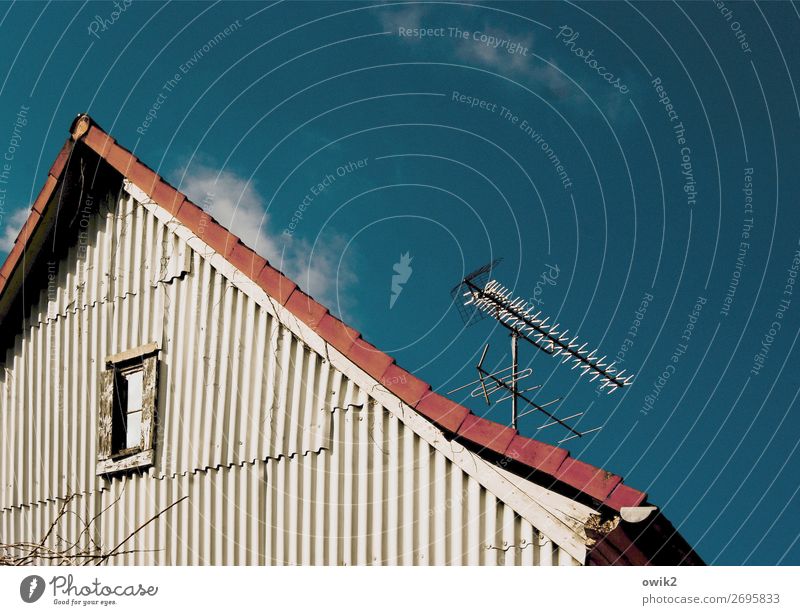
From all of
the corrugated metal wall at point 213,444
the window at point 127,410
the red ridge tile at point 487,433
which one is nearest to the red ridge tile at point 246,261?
the corrugated metal wall at point 213,444

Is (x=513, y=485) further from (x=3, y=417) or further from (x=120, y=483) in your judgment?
(x=3, y=417)

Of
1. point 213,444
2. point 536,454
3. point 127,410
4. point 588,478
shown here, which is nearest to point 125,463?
point 127,410

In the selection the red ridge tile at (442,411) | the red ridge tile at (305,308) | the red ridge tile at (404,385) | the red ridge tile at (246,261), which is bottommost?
the red ridge tile at (442,411)

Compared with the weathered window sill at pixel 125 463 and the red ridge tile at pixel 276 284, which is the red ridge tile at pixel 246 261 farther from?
the weathered window sill at pixel 125 463

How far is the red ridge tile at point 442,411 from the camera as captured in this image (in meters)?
6.27

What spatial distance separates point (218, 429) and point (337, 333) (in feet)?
4.86

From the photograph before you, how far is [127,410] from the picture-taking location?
8.61 metres

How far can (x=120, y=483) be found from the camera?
27.5 feet

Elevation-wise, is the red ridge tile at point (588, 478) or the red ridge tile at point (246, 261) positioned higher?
the red ridge tile at point (246, 261)

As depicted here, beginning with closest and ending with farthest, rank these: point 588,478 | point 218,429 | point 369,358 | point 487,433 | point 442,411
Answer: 1. point 588,478
2. point 487,433
3. point 442,411
4. point 369,358
5. point 218,429

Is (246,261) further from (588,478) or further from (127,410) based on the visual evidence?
(588,478)

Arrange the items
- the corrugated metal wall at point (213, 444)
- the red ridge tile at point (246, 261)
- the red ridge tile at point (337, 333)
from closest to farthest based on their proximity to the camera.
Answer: the corrugated metal wall at point (213, 444)
the red ridge tile at point (337, 333)
the red ridge tile at point (246, 261)
